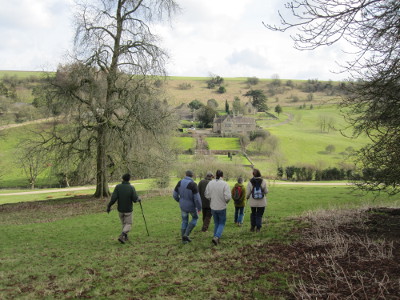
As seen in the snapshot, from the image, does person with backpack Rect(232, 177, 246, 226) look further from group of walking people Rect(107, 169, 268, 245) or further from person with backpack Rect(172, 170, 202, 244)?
person with backpack Rect(172, 170, 202, 244)

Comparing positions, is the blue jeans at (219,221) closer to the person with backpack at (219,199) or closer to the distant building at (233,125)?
the person with backpack at (219,199)

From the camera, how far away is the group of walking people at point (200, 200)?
32.6ft

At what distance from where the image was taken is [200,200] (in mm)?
9836

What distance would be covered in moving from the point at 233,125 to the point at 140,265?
316 ft

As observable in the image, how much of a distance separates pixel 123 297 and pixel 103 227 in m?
9.32

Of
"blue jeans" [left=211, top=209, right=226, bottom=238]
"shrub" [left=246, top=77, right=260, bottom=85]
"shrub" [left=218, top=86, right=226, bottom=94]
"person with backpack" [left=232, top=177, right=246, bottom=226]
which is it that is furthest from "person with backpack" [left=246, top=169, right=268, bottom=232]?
"shrub" [left=246, top=77, right=260, bottom=85]

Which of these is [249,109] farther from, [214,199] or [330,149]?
[214,199]

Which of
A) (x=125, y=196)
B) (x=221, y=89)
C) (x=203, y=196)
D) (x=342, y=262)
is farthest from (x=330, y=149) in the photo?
(x=221, y=89)

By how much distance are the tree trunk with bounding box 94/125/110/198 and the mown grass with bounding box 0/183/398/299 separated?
9.55 metres

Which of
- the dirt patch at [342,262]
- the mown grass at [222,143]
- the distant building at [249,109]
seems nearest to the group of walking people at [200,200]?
the dirt patch at [342,262]

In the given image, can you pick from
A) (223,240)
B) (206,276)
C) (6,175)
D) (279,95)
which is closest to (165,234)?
(223,240)

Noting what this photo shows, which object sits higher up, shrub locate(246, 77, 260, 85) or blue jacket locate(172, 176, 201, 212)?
shrub locate(246, 77, 260, 85)

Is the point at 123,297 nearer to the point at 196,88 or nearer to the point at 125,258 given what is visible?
the point at 125,258

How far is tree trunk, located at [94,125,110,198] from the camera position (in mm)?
23016
